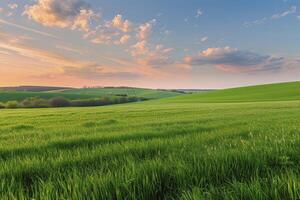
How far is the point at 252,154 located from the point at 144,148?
196cm

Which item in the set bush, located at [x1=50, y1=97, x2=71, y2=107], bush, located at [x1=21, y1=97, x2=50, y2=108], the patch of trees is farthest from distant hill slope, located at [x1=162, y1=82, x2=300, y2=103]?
bush, located at [x1=21, y1=97, x2=50, y2=108]

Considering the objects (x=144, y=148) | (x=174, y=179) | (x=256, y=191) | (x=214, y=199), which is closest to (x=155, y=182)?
(x=174, y=179)

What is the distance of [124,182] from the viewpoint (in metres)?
2.29

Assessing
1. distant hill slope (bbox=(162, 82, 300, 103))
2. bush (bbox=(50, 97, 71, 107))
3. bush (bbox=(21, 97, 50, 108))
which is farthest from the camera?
bush (bbox=(50, 97, 71, 107))

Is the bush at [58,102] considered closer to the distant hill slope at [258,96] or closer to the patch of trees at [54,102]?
the patch of trees at [54,102]

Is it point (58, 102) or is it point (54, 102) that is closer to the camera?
point (54, 102)

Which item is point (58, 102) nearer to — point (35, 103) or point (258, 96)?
point (35, 103)

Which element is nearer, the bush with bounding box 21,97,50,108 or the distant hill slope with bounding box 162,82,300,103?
the distant hill slope with bounding box 162,82,300,103

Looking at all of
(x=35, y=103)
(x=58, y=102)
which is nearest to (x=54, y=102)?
(x=58, y=102)

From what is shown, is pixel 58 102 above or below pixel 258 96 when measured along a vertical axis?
below

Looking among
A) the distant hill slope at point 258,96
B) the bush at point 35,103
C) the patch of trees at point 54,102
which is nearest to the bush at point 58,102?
the patch of trees at point 54,102

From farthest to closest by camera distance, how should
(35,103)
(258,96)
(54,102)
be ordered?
(54,102), (35,103), (258,96)

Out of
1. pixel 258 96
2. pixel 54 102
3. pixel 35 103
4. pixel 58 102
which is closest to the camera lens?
pixel 258 96

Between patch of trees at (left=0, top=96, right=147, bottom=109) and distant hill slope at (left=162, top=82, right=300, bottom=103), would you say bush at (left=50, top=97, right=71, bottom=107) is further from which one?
distant hill slope at (left=162, top=82, right=300, bottom=103)
